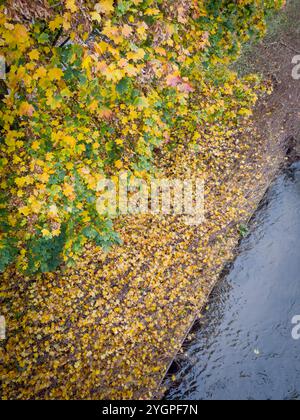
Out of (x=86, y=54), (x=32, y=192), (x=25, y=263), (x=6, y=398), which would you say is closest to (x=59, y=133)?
(x=32, y=192)

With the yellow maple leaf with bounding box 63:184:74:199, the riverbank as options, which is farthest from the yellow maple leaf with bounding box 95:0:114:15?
the riverbank

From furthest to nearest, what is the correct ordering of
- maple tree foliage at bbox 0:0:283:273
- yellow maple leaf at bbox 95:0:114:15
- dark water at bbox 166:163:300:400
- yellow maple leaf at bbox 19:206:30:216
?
dark water at bbox 166:163:300:400 < yellow maple leaf at bbox 19:206:30:216 < maple tree foliage at bbox 0:0:283:273 < yellow maple leaf at bbox 95:0:114:15

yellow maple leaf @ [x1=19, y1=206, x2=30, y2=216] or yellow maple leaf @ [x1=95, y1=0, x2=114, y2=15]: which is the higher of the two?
yellow maple leaf @ [x1=95, y1=0, x2=114, y2=15]

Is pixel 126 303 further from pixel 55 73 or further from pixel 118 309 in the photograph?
pixel 55 73

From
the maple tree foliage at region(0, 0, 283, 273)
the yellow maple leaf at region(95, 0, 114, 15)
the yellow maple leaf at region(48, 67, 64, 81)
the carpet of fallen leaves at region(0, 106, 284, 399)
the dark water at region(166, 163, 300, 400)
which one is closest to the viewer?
the yellow maple leaf at region(95, 0, 114, 15)

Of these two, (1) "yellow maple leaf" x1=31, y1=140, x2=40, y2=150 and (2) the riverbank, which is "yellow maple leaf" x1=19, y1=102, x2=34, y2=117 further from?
(2) the riverbank

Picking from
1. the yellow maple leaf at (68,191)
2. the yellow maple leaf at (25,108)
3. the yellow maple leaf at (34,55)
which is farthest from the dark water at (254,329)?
the yellow maple leaf at (34,55)

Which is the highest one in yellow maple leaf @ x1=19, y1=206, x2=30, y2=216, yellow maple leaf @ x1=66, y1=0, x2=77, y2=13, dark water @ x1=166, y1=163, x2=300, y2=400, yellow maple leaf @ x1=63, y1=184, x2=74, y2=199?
yellow maple leaf @ x1=66, y1=0, x2=77, y2=13

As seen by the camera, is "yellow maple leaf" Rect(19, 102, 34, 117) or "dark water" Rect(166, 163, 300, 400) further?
"dark water" Rect(166, 163, 300, 400)

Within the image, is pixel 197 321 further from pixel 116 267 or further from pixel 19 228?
pixel 19 228
